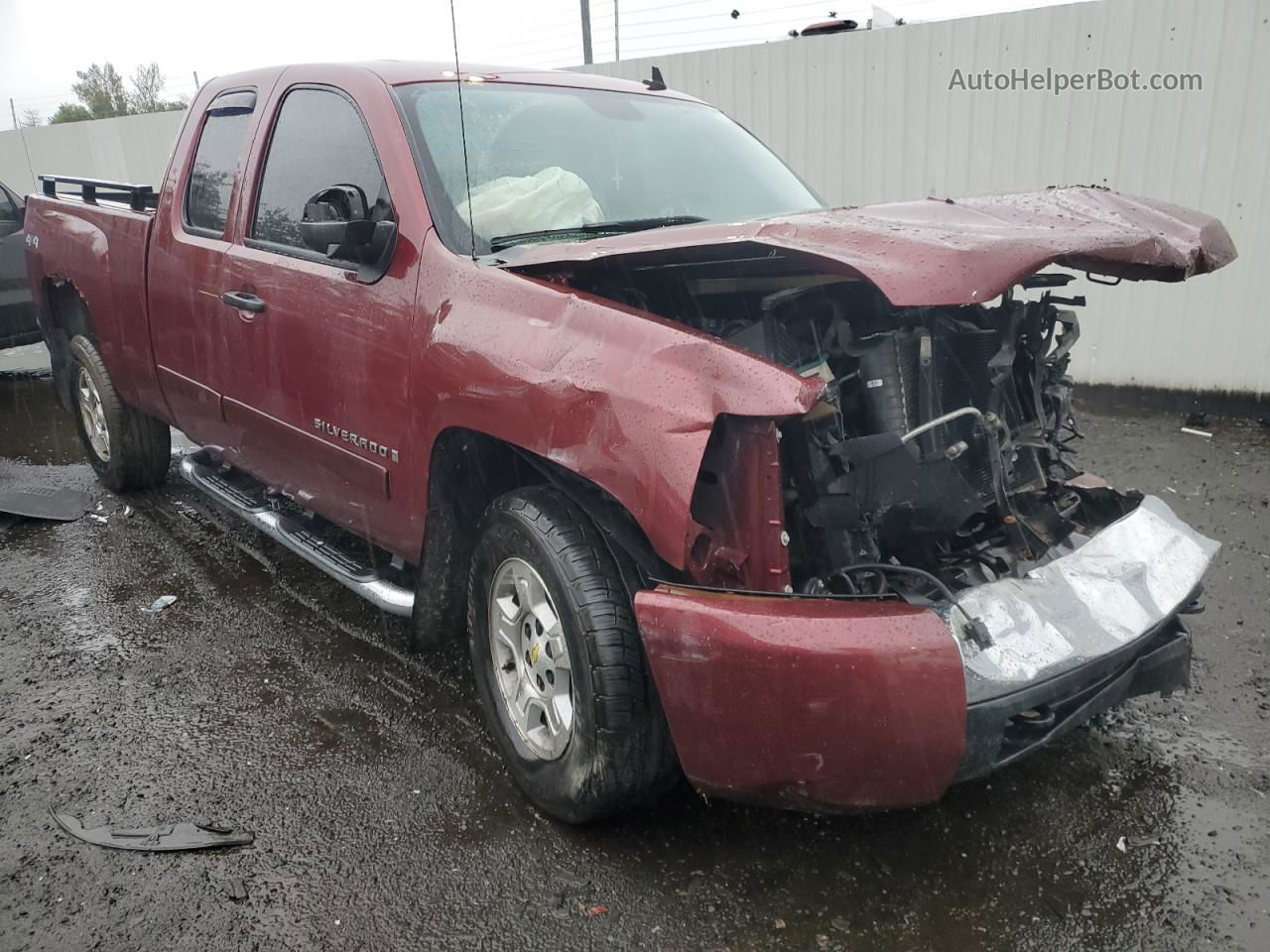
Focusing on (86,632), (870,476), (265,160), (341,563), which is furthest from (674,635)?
(86,632)

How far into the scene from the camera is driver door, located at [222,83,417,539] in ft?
Answer: 9.23

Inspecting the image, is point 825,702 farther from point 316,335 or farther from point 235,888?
point 316,335

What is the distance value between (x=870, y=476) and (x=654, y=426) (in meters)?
0.59

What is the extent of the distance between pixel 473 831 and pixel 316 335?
1.61 metres

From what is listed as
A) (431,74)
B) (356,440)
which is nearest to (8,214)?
(431,74)

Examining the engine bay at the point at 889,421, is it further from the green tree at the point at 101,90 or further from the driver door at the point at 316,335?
the green tree at the point at 101,90

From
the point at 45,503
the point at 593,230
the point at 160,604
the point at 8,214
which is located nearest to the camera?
the point at 593,230

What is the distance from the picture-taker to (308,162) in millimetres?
3273

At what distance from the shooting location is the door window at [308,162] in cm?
303

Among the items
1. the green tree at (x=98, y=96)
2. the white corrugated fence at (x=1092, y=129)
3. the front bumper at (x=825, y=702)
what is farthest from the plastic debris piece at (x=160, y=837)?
the green tree at (x=98, y=96)

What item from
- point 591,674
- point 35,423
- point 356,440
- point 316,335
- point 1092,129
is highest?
point 1092,129

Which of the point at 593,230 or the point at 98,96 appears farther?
the point at 98,96

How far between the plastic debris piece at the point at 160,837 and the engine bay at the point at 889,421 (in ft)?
4.88

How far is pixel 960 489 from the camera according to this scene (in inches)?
92.8
